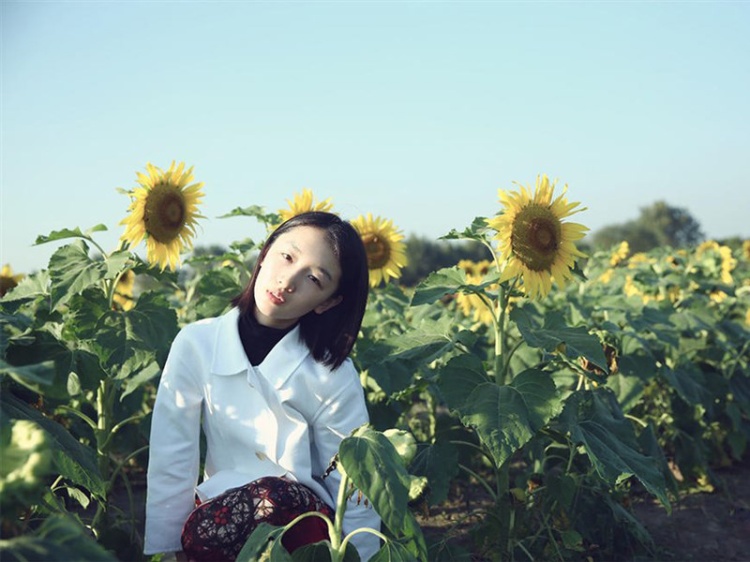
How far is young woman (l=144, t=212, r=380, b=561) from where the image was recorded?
2.34m

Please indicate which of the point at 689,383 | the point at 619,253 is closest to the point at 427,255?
the point at 619,253

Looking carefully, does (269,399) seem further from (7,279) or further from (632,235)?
(632,235)

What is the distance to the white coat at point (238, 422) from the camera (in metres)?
2.34

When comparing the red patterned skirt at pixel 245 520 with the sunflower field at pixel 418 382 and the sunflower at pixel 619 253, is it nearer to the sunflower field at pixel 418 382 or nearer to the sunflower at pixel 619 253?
the sunflower field at pixel 418 382

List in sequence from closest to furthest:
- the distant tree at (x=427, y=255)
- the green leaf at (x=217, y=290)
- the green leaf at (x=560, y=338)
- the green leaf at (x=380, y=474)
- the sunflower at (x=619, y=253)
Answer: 1. the green leaf at (x=380, y=474)
2. the green leaf at (x=560, y=338)
3. the green leaf at (x=217, y=290)
4. the sunflower at (x=619, y=253)
5. the distant tree at (x=427, y=255)

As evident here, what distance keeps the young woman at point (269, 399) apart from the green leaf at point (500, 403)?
1.18 ft

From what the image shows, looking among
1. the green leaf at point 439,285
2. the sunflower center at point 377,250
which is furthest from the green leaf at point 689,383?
the green leaf at point 439,285

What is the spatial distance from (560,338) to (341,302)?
0.73 meters

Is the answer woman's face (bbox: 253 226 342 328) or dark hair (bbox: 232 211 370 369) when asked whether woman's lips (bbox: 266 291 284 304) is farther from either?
dark hair (bbox: 232 211 370 369)

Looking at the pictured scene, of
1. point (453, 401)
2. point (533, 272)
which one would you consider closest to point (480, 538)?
point (453, 401)

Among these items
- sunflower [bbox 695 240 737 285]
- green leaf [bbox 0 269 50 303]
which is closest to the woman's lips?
green leaf [bbox 0 269 50 303]

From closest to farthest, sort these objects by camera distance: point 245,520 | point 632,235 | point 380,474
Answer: point 380,474, point 245,520, point 632,235

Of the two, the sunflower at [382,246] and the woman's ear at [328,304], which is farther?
the sunflower at [382,246]

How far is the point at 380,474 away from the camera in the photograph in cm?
166
